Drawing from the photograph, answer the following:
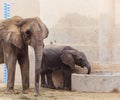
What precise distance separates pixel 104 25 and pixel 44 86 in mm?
2192

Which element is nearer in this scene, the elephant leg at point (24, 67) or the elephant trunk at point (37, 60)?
the elephant trunk at point (37, 60)

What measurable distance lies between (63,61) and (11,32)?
1.81 m

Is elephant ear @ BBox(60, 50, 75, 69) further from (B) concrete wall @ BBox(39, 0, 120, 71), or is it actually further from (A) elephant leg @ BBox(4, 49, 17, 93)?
(A) elephant leg @ BBox(4, 49, 17, 93)

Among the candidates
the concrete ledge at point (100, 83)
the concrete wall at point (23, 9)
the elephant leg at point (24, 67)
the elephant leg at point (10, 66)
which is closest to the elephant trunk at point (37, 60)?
the elephant leg at point (10, 66)

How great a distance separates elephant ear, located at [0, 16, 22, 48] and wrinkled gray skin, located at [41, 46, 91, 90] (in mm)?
1590

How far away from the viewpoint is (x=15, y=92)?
35.7ft

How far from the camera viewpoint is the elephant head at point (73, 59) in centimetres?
1207

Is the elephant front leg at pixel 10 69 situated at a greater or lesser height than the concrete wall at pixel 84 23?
lesser

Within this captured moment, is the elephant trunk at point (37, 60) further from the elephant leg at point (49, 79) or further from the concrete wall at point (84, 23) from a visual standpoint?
the concrete wall at point (84, 23)

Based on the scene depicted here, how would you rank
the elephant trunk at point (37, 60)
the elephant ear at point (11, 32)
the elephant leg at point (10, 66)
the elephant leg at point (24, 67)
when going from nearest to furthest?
the elephant trunk at point (37, 60) < the elephant ear at point (11, 32) < the elephant leg at point (10, 66) < the elephant leg at point (24, 67)

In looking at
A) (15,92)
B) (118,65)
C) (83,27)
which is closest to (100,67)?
(118,65)

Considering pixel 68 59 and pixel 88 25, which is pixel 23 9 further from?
pixel 68 59

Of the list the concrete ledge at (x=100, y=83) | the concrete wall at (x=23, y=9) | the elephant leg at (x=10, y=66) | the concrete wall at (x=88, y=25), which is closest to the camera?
the elephant leg at (x=10, y=66)

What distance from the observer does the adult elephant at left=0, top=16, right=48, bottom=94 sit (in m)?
10.3
